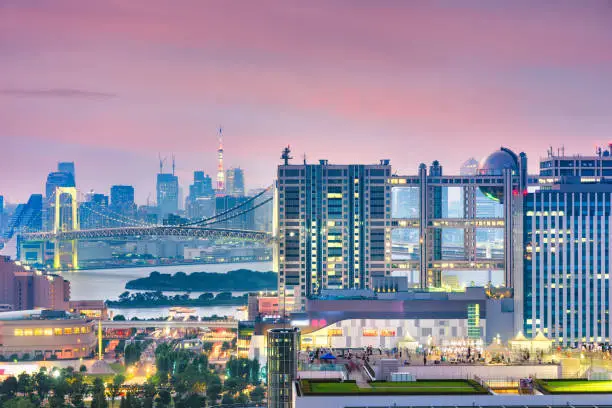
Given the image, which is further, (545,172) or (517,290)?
(545,172)

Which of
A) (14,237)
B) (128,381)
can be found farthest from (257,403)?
(14,237)

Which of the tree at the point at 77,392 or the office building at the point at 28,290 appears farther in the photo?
the office building at the point at 28,290

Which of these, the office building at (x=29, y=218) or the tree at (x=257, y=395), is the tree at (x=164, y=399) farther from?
the office building at (x=29, y=218)

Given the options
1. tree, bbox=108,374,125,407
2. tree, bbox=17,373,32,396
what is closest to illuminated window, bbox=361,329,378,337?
tree, bbox=108,374,125,407

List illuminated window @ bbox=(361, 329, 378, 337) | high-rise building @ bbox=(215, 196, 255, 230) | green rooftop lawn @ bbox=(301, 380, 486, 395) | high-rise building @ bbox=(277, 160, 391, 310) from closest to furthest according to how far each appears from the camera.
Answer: green rooftop lawn @ bbox=(301, 380, 486, 395) < illuminated window @ bbox=(361, 329, 378, 337) < high-rise building @ bbox=(277, 160, 391, 310) < high-rise building @ bbox=(215, 196, 255, 230)

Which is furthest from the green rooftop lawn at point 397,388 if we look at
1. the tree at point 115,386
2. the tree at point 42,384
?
the tree at point 42,384

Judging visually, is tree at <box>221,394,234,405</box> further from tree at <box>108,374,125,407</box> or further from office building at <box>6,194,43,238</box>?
office building at <box>6,194,43,238</box>

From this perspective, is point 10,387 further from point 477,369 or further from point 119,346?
point 477,369
